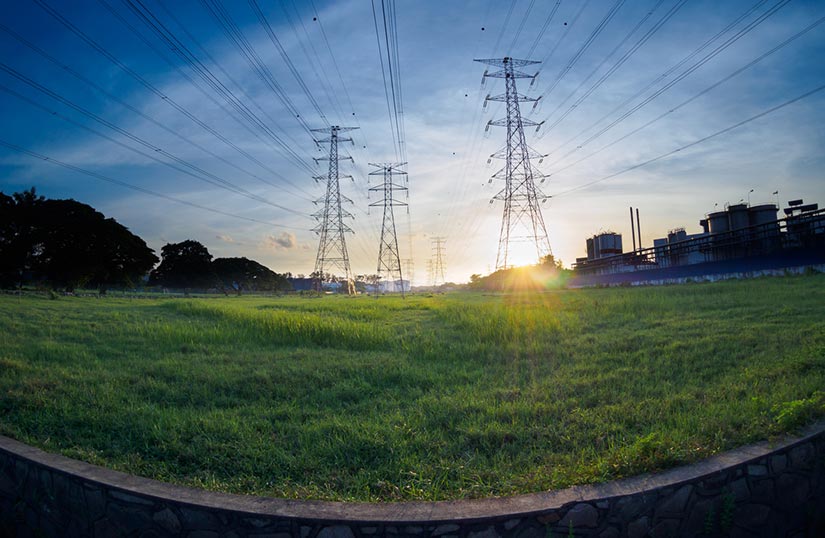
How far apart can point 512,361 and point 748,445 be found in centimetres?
436

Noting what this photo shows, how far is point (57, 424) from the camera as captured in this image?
524cm

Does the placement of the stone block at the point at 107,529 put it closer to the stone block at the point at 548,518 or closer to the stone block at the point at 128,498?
the stone block at the point at 128,498

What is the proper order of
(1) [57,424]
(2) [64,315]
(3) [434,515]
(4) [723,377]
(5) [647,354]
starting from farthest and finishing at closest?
(2) [64,315], (5) [647,354], (4) [723,377], (1) [57,424], (3) [434,515]

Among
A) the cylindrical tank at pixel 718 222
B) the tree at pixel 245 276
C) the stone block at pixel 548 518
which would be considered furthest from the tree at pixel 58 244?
the cylindrical tank at pixel 718 222

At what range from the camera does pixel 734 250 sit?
85.9 feet

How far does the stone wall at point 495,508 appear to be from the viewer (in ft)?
9.60

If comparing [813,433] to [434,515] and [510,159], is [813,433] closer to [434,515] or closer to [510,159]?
[434,515]

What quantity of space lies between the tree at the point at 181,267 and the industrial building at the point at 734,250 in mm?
61471

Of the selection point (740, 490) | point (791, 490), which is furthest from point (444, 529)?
point (791, 490)

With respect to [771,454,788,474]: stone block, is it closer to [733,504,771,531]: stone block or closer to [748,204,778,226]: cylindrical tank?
[733,504,771,531]: stone block

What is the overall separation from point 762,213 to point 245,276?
82779 millimetres

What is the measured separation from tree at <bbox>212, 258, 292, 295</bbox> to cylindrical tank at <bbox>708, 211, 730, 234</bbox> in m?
68.8

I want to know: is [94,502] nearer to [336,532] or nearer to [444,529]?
[336,532]

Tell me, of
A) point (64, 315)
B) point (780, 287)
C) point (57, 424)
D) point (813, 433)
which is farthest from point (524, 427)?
point (64, 315)
